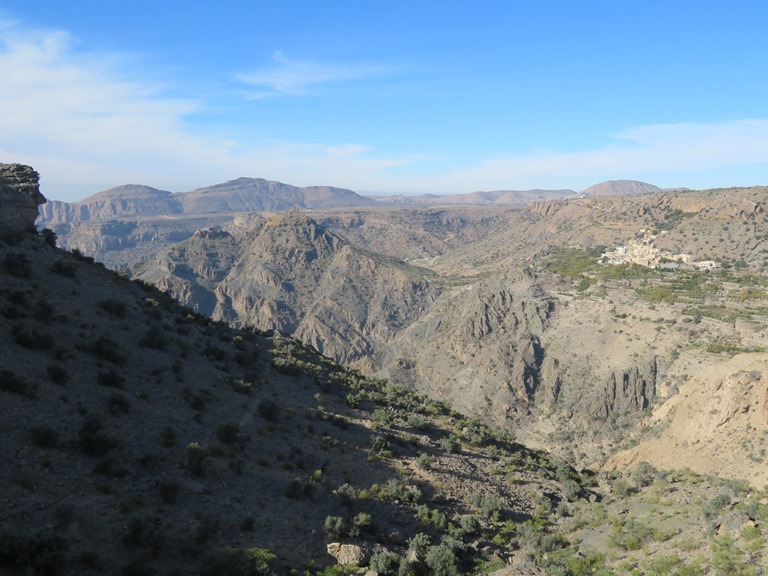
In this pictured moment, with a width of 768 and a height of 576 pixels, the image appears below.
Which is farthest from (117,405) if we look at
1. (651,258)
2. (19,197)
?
(651,258)

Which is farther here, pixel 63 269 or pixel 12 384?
pixel 63 269

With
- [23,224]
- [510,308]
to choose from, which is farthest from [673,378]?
[23,224]

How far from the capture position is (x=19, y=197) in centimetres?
2934

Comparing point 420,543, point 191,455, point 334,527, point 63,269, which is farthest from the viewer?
point 63,269

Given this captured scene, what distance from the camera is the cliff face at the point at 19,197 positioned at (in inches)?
1075

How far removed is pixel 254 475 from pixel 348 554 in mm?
4565

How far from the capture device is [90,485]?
1270 cm

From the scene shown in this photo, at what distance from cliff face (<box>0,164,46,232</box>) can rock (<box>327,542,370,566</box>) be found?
2441 cm

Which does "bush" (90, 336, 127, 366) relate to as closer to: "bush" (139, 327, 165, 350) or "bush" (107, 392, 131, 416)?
"bush" (139, 327, 165, 350)

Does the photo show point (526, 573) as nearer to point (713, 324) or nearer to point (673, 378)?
point (673, 378)

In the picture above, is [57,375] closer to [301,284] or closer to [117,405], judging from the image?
[117,405]

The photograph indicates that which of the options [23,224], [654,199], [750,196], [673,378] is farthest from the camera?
[654,199]

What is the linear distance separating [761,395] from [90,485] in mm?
33831

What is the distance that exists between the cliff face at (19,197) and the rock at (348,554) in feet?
80.1
